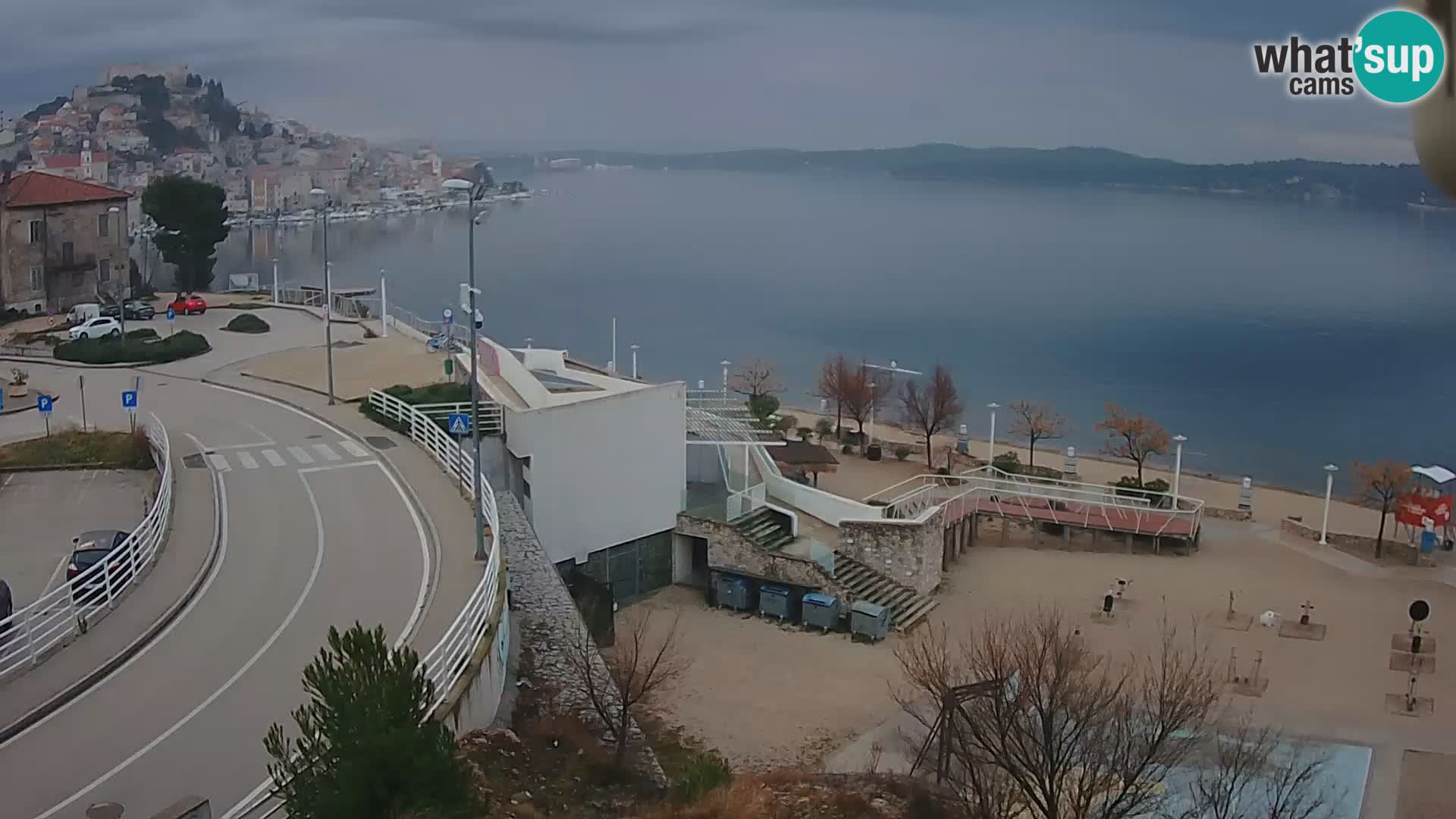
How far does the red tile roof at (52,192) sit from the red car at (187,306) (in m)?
6.46

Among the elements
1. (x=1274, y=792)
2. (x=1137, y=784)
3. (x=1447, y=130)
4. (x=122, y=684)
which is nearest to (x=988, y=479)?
(x=1274, y=792)

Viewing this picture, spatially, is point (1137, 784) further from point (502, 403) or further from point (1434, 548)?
point (1434, 548)

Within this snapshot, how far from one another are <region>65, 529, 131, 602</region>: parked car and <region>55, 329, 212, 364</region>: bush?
52.5 ft

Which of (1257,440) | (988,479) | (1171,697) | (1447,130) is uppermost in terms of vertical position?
(1447,130)

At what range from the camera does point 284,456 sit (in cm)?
2394

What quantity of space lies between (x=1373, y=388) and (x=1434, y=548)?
1883 inches

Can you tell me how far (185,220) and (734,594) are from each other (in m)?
39.6

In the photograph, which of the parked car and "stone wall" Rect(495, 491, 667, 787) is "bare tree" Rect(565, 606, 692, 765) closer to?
"stone wall" Rect(495, 491, 667, 787)

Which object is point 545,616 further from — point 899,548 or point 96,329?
point 96,329

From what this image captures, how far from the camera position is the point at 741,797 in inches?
519

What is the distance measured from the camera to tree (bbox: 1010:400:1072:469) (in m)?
42.9

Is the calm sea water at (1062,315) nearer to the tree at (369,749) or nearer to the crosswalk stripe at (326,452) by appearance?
the crosswalk stripe at (326,452)

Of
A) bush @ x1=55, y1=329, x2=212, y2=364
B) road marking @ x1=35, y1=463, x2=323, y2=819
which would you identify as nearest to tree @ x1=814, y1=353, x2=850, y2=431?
bush @ x1=55, y1=329, x2=212, y2=364

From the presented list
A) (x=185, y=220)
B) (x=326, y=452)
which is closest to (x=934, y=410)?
(x=326, y=452)
